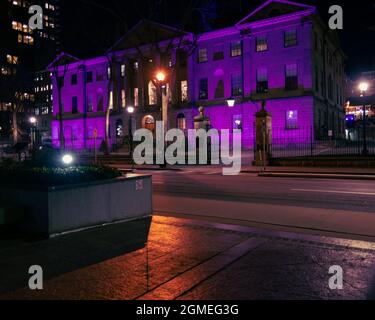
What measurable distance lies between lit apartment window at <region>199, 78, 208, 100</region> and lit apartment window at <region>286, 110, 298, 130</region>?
11165mm

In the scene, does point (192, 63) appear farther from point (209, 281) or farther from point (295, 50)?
point (209, 281)

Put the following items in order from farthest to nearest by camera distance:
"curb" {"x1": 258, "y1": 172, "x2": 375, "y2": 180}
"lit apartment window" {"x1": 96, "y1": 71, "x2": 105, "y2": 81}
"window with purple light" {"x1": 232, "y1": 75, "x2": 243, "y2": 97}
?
"lit apartment window" {"x1": 96, "y1": 71, "x2": 105, "y2": 81}, "window with purple light" {"x1": 232, "y1": 75, "x2": 243, "y2": 97}, "curb" {"x1": 258, "y1": 172, "x2": 375, "y2": 180}

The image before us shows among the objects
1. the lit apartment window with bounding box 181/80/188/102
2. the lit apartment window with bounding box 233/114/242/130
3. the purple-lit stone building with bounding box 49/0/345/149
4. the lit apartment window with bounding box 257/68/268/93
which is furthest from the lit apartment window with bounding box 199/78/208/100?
the lit apartment window with bounding box 257/68/268/93

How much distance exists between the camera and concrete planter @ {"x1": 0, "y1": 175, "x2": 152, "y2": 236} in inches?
288

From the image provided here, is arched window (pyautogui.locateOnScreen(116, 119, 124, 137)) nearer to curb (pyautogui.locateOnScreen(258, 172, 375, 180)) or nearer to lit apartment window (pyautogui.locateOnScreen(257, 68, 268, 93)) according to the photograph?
lit apartment window (pyautogui.locateOnScreen(257, 68, 268, 93))

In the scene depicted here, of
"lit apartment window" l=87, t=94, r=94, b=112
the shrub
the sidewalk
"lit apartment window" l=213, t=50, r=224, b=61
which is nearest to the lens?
the sidewalk

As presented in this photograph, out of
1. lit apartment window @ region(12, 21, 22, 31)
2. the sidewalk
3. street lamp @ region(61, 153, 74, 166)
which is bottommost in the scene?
the sidewalk

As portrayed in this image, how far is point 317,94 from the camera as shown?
44625mm

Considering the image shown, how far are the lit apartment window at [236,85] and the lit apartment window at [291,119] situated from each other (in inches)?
262

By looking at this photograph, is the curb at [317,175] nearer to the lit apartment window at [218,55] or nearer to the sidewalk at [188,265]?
the sidewalk at [188,265]

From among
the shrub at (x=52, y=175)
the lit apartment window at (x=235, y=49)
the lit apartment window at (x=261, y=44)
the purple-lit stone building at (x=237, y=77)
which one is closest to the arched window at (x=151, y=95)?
the purple-lit stone building at (x=237, y=77)

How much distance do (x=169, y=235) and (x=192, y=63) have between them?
4573 centimetres

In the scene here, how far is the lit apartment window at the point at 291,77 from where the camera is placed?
4381 cm
